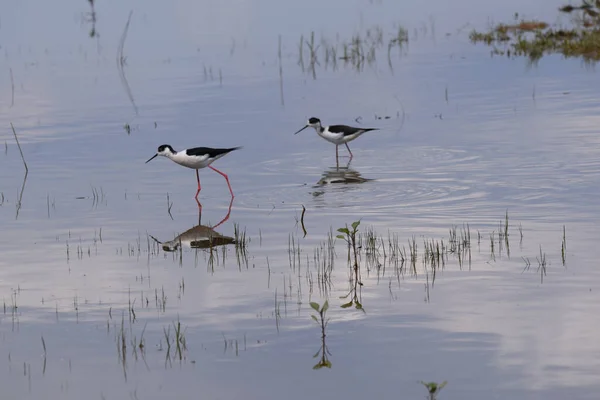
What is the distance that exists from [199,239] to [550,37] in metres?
21.4

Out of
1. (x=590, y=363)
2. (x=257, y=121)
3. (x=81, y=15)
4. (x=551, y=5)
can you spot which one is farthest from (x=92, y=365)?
(x=81, y=15)

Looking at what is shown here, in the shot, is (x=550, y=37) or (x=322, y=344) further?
(x=550, y=37)

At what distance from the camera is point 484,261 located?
35.8 feet

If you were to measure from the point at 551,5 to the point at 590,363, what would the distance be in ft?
124

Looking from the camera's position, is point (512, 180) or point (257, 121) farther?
point (257, 121)

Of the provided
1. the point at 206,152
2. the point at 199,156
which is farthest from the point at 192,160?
the point at 206,152

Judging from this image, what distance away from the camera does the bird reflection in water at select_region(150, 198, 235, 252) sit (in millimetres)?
12453

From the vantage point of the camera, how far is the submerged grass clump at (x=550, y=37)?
98.4ft

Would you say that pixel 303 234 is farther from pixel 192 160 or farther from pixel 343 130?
pixel 343 130

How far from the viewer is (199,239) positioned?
507 inches

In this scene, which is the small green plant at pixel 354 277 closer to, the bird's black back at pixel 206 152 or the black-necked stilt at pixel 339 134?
the bird's black back at pixel 206 152

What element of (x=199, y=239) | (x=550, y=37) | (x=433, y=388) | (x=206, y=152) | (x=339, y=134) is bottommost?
(x=199, y=239)

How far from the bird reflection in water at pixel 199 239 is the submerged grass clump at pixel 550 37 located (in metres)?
17.7

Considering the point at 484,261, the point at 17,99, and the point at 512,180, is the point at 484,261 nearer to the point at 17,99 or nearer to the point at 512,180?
the point at 512,180
